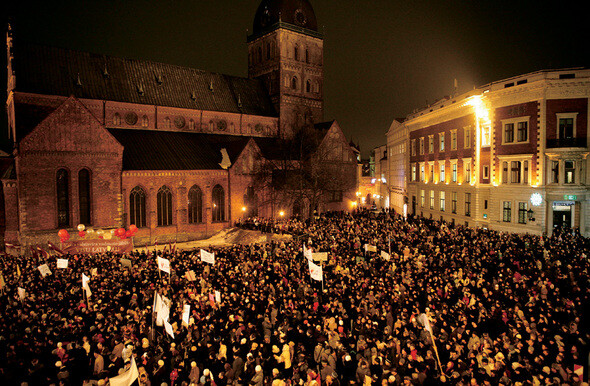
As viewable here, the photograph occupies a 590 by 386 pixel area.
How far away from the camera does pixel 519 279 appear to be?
639 inches

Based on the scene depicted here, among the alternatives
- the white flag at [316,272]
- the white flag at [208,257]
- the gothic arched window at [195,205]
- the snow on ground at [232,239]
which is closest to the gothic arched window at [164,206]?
the gothic arched window at [195,205]

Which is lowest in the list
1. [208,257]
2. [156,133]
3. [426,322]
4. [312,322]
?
[312,322]

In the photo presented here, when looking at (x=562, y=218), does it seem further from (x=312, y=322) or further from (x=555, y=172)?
(x=312, y=322)

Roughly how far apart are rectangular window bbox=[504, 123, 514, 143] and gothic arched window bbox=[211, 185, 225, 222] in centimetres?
2566

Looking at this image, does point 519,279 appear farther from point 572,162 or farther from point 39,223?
point 39,223

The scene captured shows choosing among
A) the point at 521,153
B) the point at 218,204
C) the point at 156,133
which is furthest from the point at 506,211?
the point at 156,133

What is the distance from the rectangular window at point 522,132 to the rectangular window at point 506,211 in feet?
16.5

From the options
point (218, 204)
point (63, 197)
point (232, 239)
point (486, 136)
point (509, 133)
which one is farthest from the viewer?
point (218, 204)

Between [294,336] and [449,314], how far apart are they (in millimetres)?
5084

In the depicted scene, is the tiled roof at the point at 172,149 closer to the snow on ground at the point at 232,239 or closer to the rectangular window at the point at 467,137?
the snow on ground at the point at 232,239

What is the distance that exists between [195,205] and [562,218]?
30.2m

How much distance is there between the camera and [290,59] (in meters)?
50.9

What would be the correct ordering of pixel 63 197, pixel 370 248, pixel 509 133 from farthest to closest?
1. pixel 63 197
2. pixel 509 133
3. pixel 370 248

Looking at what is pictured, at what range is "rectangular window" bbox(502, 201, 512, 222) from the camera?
104 feet
